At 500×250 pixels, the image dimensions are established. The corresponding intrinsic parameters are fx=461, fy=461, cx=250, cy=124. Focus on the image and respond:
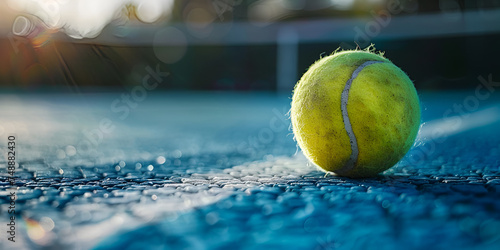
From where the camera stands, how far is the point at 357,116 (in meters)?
1.90

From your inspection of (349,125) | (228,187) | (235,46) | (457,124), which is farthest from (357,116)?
(235,46)

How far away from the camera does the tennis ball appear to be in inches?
75.0

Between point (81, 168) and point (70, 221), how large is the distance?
1166 mm

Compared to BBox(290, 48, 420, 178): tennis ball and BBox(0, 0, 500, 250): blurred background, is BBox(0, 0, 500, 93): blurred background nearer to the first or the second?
BBox(0, 0, 500, 250): blurred background

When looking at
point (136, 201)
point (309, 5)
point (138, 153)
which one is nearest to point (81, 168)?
point (138, 153)

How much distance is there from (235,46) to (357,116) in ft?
38.6

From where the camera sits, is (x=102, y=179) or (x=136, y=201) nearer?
(x=136, y=201)

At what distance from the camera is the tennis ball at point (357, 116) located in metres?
1.91

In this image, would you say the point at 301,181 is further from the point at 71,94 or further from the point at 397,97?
the point at 71,94

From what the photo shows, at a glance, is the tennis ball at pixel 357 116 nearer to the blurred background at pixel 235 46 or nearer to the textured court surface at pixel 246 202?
the textured court surface at pixel 246 202

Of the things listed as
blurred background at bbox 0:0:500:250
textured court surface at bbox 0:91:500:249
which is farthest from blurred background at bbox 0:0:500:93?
textured court surface at bbox 0:91:500:249

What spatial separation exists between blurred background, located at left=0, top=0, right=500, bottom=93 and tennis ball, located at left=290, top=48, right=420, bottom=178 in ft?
21.3

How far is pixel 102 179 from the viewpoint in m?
2.07

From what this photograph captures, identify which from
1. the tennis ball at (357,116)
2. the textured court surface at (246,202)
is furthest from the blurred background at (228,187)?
the tennis ball at (357,116)
